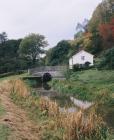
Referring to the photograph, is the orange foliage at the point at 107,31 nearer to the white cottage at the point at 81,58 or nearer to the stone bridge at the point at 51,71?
the white cottage at the point at 81,58

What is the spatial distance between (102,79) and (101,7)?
48496 millimetres

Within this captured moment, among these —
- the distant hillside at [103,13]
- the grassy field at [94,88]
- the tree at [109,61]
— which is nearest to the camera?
the grassy field at [94,88]

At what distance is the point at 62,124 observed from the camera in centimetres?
2122

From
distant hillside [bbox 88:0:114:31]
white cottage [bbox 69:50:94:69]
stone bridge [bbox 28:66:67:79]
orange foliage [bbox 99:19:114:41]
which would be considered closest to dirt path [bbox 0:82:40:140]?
stone bridge [bbox 28:66:67:79]

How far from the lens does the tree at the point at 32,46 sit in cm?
12094

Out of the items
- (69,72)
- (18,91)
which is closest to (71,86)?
(18,91)

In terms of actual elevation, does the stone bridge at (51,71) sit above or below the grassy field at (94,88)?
above

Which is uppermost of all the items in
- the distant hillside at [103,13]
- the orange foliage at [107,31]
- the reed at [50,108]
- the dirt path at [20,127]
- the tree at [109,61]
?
the distant hillside at [103,13]

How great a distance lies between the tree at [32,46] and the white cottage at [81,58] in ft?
85.3

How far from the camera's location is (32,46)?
4953 inches

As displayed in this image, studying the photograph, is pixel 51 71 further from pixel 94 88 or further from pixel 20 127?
pixel 20 127

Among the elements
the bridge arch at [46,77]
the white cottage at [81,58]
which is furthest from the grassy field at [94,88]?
the white cottage at [81,58]

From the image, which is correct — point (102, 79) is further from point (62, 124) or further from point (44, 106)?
point (62, 124)

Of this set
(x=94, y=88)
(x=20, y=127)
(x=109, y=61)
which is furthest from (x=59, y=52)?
(x=20, y=127)
